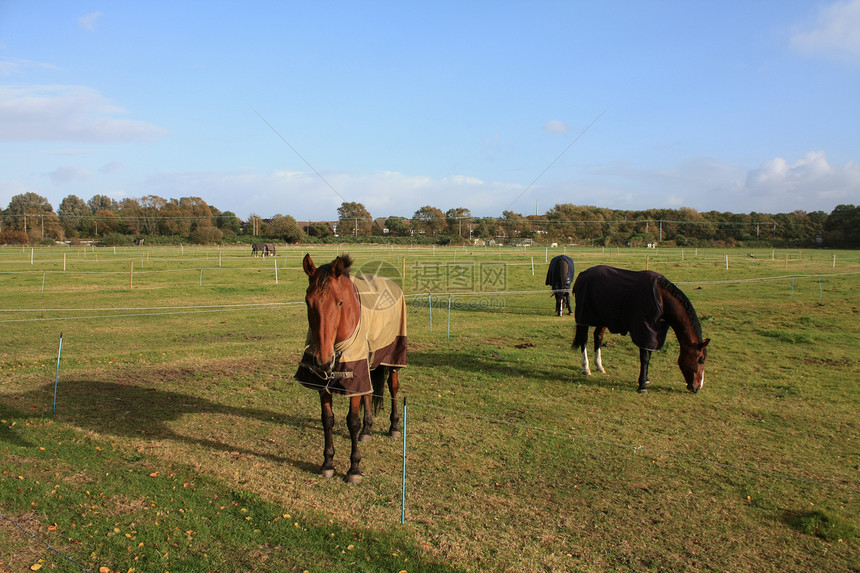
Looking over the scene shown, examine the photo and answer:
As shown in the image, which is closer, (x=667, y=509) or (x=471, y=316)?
(x=667, y=509)

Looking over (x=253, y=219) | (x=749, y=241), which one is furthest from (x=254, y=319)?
(x=749, y=241)

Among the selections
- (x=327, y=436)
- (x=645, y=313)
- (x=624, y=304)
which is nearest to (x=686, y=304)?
(x=645, y=313)

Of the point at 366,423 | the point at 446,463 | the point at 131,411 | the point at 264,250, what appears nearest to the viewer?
the point at 446,463

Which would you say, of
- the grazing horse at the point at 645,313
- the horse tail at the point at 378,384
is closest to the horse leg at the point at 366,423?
the horse tail at the point at 378,384

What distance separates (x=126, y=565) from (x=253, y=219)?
78488 millimetres

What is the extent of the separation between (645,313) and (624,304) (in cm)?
41

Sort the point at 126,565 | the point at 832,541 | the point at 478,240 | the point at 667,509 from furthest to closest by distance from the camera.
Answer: the point at 478,240, the point at 667,509, the point at 832,541, the point at 126,565

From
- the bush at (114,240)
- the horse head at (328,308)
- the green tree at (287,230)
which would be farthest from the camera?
the green tree at (287,230)

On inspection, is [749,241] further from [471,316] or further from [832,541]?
[832,541]

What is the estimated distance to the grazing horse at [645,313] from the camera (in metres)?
7.62

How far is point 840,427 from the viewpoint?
21.3ft

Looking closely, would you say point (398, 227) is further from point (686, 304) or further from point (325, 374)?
point (325, 374)

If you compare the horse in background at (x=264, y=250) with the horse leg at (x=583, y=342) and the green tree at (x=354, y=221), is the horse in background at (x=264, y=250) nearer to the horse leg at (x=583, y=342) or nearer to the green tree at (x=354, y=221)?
the green tree at (x=354, y=221)

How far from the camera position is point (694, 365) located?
24.7 feet
